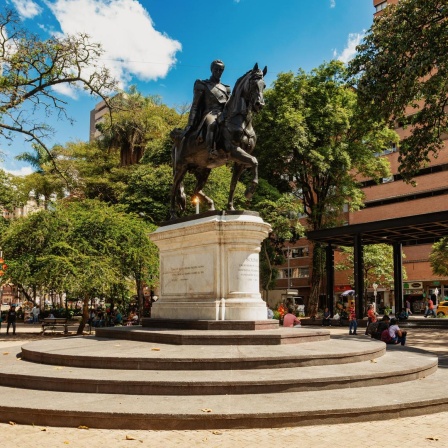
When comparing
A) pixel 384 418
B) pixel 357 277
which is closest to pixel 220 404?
pixel 384 418

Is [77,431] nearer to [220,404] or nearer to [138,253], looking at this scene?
[220,404]

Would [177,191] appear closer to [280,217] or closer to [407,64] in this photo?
[407,64]

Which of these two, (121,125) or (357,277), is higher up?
(121,125)

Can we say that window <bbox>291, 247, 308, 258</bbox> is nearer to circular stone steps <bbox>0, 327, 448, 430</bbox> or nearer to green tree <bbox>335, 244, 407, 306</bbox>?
green tree <bbox>335, 244, 407, 306</bbox>

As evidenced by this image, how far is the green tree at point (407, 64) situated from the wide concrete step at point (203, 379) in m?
14.8

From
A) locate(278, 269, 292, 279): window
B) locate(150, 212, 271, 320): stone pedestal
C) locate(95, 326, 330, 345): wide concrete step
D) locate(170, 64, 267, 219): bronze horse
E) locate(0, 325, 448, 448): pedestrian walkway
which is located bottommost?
locate(0, 325, 448, 448): pedestrian walkway

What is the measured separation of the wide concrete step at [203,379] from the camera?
666 centimetres

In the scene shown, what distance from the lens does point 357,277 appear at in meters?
29.9

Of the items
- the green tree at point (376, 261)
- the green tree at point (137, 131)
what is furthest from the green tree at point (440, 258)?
the green tree at point (137, 131)

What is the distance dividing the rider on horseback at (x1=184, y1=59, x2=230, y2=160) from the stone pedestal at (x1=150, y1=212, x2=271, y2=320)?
1.79m

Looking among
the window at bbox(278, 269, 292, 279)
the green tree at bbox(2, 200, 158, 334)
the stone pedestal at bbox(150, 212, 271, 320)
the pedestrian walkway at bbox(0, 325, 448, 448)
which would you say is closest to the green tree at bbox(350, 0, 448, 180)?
the stone pedestal at bbox(150, 212, 271, 320)

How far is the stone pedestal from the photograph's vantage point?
1036cm

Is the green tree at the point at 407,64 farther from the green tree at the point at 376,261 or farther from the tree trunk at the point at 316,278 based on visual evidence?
the green tree at the point at 376,261

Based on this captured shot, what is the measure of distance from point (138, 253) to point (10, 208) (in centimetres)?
2731
